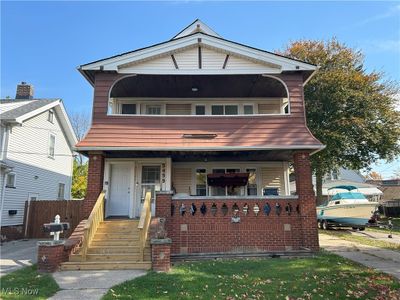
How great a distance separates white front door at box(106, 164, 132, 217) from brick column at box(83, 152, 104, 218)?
1677 mm

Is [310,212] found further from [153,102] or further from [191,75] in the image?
[153,102]

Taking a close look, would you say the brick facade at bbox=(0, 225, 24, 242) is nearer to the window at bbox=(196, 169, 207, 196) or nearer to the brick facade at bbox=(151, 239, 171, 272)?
the window at bbox=(196, 169, 207, 196)

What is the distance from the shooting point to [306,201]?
406 inches

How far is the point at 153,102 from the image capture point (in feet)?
44.4

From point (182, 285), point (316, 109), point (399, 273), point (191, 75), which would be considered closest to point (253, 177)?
point (191, 75)

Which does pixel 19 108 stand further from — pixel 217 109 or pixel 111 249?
pixel 111 249

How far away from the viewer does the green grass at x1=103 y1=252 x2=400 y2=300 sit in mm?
5883

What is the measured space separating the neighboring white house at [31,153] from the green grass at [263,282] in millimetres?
10588

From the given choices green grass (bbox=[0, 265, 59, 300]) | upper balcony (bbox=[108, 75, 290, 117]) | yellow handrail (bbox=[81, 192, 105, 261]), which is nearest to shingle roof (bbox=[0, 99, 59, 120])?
upper balcony (bbox=[108, 75, 290, 117])

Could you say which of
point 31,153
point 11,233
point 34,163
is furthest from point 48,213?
point 31,153

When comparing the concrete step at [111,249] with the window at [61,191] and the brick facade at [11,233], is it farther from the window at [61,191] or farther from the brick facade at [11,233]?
the window at [61,191]

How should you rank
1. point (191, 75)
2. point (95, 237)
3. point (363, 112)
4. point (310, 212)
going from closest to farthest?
point (95, 237) → point (310, 212) → point (191, 75) → point (363, 112)

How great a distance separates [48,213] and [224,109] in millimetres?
10580

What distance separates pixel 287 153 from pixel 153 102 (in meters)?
5.87
